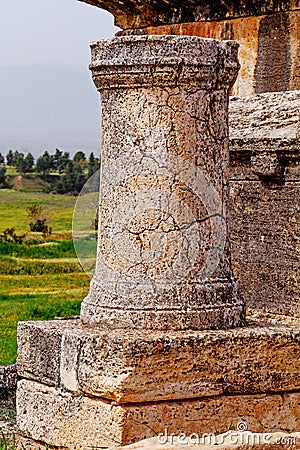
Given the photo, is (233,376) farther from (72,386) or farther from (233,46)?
(233,46)

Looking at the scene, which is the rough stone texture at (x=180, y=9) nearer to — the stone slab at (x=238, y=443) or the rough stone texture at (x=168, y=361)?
the rough stone texture at (x=168, y=361)

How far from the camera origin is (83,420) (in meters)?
4.14

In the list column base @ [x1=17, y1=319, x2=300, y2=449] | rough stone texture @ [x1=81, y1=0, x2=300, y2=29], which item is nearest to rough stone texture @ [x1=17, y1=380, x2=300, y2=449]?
column base @ [x1=17, y1=319, x2=300, y2=449]

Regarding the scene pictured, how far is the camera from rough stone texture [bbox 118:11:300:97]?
20.6ft

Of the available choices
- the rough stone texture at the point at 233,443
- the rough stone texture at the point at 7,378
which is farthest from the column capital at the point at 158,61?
the rough stone texture at the point at 7,378

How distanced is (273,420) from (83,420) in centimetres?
85

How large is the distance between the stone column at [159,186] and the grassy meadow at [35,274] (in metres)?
4.37

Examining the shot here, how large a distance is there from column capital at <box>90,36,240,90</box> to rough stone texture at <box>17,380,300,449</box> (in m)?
1.39

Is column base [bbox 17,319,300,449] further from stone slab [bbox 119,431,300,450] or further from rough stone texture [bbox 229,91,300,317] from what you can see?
rough stone texture [bbox 229,91,300,317]

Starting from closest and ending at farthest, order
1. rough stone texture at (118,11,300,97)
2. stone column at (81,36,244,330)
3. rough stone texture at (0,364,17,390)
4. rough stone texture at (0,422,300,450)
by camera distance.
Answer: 1. rough stone texture at (0,422,300,450)
2. stone column at (81,36,244,330)
3. rough stone texture at (118,11,300,97)
4. rough stone texture at (0,364,17,390)

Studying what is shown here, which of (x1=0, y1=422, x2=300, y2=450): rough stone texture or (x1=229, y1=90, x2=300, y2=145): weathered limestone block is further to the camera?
(x1=229, y1=90, x2=300, y2=145): weathered limestone block

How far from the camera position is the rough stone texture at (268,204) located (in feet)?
17.8

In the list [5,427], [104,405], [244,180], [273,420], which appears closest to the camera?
[104,405]

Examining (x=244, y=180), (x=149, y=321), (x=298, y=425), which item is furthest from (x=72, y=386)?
(x=244, y=180)
